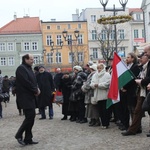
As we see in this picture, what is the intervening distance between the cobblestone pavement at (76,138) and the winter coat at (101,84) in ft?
2.93

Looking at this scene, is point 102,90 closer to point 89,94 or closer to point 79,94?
point 89,94

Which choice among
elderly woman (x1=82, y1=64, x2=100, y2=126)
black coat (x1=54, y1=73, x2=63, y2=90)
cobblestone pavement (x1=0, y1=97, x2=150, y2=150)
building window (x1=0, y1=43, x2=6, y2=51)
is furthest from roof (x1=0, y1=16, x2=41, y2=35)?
cobblestone pavement (x1=0, y1=97, x2=150, y2=150)

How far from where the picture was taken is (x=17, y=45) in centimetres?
7612

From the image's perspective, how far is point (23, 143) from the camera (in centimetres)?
835

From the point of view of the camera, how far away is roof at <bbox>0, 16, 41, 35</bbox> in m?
76.0

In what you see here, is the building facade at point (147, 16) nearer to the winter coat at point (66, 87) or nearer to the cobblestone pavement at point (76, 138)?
the winter coat at point (66, 87)

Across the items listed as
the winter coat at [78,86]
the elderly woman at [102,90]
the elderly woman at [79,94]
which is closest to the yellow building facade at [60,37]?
the elderly woman at [79,94]

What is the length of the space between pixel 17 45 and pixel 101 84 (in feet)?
220

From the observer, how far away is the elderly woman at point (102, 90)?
34.0 ft

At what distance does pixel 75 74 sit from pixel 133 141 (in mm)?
4581

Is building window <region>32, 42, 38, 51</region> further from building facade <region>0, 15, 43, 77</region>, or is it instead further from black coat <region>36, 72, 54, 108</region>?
black coat <region>36, 72, 54, 108</region>

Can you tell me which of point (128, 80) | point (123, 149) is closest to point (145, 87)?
point (128, 80)

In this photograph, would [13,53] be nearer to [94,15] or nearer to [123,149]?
[94,15]

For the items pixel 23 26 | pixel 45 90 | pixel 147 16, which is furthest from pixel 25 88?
pixel 23 26
